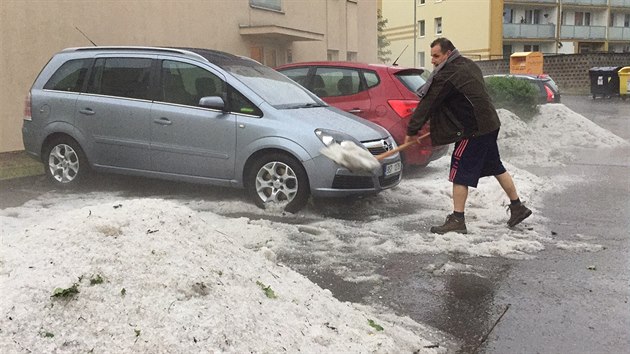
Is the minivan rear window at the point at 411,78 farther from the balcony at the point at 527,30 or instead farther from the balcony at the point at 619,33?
the balcony at the point at 619,33

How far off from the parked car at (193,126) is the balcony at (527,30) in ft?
147

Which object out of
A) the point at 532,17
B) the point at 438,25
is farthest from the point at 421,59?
the point at 532,17

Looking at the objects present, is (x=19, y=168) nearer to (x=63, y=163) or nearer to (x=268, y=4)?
(x=63, y=163)

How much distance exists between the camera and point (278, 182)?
652 centimetres

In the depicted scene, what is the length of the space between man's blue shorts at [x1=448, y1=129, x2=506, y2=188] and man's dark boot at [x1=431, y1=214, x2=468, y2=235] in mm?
353

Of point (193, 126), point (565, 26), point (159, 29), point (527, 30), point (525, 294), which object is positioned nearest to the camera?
point (525, 294)

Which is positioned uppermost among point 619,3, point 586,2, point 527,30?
point 619,3

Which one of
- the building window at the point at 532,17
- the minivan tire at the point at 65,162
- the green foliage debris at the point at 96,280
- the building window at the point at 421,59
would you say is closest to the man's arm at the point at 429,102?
the green foliage debris at the point at 96,280

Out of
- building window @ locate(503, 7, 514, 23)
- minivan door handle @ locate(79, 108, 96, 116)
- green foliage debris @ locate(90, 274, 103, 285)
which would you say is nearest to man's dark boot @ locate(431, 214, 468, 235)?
green foliage debris @ locate(90, 274, 103, 285)

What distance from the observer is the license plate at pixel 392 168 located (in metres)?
6.71

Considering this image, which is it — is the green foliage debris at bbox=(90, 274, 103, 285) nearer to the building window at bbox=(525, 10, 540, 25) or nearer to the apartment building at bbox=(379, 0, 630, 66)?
the apartment building at bbox=(379, 0, 630, 66)

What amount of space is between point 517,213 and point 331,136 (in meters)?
2.03

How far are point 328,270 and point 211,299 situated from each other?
1.86 meters

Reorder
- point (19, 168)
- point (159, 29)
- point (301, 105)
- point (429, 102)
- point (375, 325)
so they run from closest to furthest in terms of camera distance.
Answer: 1. point (375, 325)
2. point (429, 102)
3. point (301, 105)
4. point (19, 168)
5. point (159, 29)
